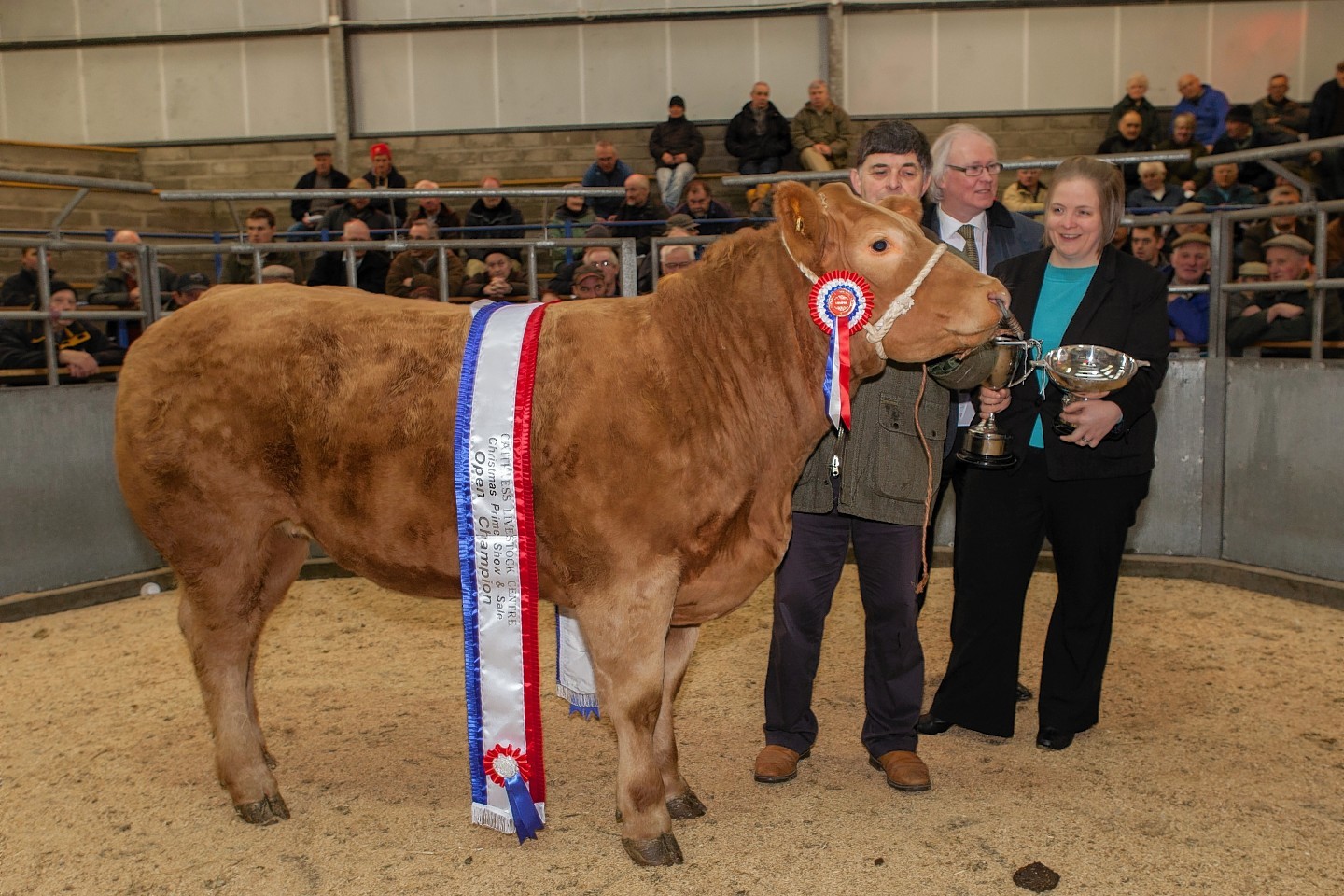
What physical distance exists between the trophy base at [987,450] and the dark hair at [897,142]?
906 millimetres

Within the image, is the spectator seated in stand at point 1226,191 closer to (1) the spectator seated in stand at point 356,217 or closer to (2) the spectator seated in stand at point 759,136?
(2) the spectator seated in stand at point 759,136

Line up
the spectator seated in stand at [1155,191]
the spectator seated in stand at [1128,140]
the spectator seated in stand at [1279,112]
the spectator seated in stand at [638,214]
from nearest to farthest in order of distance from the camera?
the spectator seated in stand at [1155,191] → the spectator seated in stand at [638,214] → the spectator seated in stand at [1279,112] → the spectator seated in stand at [1128,140]

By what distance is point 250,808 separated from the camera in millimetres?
3617

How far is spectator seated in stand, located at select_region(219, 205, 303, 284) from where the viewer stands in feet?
28.0

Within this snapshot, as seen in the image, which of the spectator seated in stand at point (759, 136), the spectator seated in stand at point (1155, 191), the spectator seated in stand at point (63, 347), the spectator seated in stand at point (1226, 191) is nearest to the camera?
the spectator seated in stand at point (63, 347)

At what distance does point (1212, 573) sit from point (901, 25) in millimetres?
10088

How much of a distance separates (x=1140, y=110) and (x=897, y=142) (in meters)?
10.8

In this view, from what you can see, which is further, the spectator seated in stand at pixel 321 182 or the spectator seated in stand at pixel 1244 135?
the spectator seated in stand at pixel 321 182

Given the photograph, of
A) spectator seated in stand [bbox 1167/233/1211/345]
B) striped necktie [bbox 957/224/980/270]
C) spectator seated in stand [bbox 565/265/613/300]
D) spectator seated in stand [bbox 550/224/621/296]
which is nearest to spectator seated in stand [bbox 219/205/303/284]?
spectator seated in stand [bbox 550/224/621/296]

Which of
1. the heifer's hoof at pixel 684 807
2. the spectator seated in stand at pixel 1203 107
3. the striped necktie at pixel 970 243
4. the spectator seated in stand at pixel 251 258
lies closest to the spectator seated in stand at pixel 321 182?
the spectator seated in stand at pixel 251 258

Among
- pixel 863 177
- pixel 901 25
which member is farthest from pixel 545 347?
pixel 901 25

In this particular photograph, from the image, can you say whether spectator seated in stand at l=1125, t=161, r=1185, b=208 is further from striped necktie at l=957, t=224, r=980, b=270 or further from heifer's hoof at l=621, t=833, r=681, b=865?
heifer's hoof at l=621, t=833, r=681, b=865

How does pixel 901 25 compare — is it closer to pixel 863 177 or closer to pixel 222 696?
pixel 863 177

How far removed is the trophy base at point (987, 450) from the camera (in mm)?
3777
